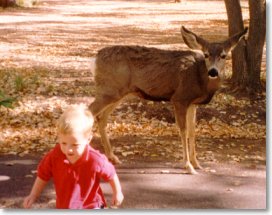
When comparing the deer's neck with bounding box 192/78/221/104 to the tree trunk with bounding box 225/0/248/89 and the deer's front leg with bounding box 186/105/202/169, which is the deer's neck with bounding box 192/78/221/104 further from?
the tree trunk with bounding box 225/0/248/89

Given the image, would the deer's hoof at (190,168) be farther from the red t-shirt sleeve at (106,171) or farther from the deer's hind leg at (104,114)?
the red t-shirt sleeve at (106,171)

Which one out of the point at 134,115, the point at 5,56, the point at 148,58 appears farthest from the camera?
the point at 5,56

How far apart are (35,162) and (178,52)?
1278mm

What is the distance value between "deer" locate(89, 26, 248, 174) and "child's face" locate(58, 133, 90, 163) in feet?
5.13

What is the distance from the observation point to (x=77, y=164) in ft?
10.4

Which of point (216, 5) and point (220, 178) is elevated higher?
point (216, 5)

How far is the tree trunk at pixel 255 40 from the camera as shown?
5.14 metres

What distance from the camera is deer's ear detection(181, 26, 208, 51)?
4.45m

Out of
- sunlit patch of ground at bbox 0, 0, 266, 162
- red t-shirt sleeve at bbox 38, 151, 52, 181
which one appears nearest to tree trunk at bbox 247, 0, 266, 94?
sunlit patch of ground at bbox 0, 0, 266, 162

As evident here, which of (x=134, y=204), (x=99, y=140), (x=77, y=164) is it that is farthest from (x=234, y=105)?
(x=77, y=164)

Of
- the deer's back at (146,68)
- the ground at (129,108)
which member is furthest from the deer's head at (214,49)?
the deer's back at (146,68)

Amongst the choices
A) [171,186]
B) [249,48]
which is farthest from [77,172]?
[249,48]

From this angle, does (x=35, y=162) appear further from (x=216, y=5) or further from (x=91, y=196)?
(x=216, y=5)

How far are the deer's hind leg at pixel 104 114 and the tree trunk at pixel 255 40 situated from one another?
1119 millimetres
